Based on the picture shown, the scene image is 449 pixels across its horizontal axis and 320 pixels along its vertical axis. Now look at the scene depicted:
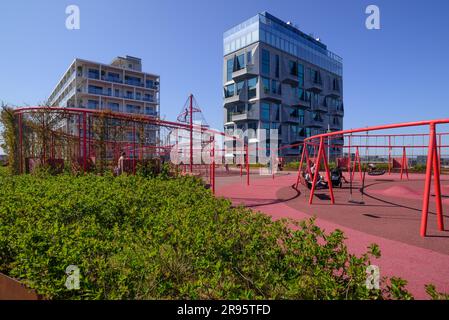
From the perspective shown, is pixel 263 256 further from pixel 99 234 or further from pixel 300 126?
pixel 300 126

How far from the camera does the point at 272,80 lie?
47375 mm

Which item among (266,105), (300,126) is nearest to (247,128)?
(266,105)

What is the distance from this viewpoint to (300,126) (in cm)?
5309

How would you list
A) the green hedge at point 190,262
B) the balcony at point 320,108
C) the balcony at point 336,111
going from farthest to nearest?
the balcony at point 336,111 → the balcony at point 320,108 → the green hedge at point 190,262

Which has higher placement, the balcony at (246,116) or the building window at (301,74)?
the building window at (301,74)

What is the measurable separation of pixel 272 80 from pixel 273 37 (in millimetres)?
7731

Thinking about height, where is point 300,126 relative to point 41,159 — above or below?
above

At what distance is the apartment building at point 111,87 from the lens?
197 feet

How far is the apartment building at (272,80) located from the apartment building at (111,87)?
2822 centimetres

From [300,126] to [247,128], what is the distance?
43.0 feet

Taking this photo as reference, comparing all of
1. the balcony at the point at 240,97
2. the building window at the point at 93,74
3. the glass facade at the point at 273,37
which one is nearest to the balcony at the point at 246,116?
the balcony at the point at 240,97

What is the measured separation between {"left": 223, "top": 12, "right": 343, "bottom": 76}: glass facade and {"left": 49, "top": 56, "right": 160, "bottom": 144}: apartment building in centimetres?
2840

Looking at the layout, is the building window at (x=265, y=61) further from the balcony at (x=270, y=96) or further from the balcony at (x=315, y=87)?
the balcony at (x=315, y=87)

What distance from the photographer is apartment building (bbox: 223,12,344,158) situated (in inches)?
1797
